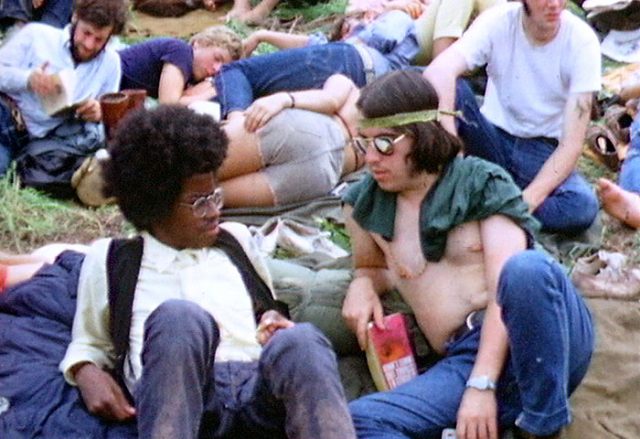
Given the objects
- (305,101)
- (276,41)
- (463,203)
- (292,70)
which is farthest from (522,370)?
(276,41)

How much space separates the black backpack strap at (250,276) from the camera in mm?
3164

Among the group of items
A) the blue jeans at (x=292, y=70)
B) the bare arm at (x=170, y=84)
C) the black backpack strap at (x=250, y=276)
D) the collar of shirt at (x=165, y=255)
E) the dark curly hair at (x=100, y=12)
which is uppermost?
the collar of shirt at (x=165, y=255)

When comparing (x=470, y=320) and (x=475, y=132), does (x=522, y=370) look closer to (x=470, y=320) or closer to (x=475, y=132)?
(x=470, y=320)

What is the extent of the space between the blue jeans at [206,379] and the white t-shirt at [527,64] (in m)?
2.04

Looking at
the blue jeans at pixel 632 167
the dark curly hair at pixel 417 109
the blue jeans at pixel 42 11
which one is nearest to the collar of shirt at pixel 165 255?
the dark curly hair at pixel 417 109

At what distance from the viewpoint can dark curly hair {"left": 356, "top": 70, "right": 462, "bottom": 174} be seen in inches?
131

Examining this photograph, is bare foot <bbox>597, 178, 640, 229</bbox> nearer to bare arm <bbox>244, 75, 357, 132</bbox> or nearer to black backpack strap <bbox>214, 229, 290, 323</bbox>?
bare arm <bbox>244, 75, 357, 132</bbox>

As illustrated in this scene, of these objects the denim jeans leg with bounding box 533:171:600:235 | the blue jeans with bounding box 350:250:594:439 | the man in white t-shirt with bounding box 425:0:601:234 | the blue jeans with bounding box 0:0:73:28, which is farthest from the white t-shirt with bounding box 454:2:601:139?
the blue jeans with bounding box 0:0:73:28

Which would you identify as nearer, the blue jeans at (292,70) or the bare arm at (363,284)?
the bare arm at (363,284)

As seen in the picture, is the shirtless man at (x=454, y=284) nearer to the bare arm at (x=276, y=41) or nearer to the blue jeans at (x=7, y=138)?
the blue jeans at (x=7, y=138)

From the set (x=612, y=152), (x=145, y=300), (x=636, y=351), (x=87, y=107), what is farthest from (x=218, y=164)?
(x=612, y=152)

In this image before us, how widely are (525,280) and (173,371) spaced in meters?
0.92

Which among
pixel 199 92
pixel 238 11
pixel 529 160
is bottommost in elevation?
pixel 238 11

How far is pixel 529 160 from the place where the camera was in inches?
179
